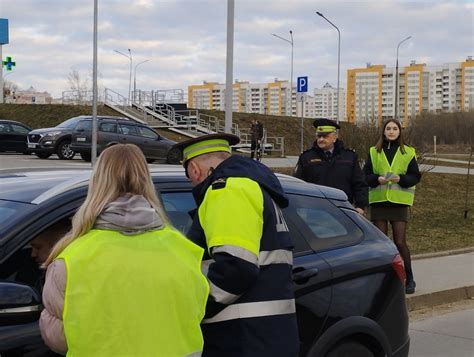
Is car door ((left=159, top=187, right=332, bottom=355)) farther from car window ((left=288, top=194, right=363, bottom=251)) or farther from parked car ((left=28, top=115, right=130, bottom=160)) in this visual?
parked car ((left=28, top=115, right=130, bottom=160))

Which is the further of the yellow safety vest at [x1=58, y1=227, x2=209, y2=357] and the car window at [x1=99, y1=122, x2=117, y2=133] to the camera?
the car window at [x1=99, y1=122, x2=117, y2=133]

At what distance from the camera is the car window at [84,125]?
2305 centimetres

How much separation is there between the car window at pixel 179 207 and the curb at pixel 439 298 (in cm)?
455

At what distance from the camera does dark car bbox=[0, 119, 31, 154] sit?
90.3 feet

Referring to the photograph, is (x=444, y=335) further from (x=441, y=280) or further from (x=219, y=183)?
(x=219, y=183)

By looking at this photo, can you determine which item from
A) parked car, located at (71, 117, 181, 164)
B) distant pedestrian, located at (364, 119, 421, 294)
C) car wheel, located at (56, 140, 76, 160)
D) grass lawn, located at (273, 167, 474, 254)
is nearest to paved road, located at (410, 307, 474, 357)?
distant pedestrian, located at (364, 119, 421, 294)

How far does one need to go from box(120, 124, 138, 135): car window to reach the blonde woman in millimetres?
21823

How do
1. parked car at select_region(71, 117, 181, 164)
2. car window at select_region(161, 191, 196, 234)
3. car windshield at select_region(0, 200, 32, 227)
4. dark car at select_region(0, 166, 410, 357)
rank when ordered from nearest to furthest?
dark car at select_region(0, 166, 410, 357) → car windshield at select_region(0, 200, 32, 227) → car window at select_region(161, 191, 196, 234) → parked car at select_region(71, 117, 181, 164)

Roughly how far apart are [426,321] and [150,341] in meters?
5.43

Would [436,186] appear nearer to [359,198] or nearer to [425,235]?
[425,235]

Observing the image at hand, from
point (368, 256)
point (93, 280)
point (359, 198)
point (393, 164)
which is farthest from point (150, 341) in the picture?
point (393, 164)

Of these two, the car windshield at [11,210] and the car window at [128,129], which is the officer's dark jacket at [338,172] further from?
the car window at [128,129]

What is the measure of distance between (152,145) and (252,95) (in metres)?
107

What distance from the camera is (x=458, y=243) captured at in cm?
1156
